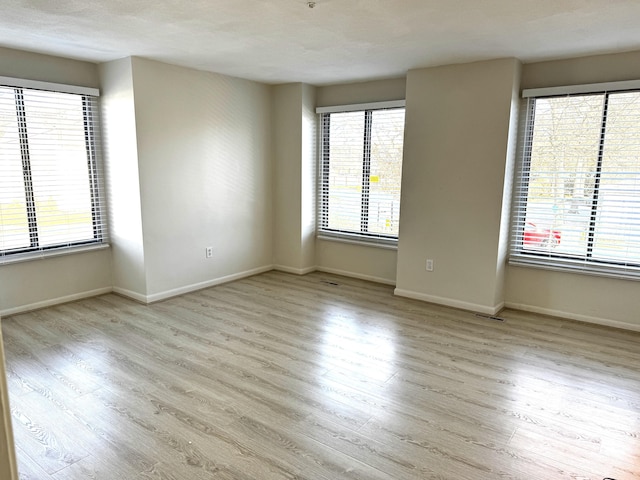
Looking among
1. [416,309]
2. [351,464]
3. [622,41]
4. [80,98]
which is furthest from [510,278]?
[80,98]

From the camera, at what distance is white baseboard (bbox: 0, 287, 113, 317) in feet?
13.0

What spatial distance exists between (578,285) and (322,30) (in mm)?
3222

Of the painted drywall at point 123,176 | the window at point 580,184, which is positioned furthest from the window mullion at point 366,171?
the painted drywall at point 123,176

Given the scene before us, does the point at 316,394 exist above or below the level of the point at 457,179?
below

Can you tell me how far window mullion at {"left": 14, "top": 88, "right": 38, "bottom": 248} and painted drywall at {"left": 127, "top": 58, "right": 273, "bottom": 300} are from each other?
97 cm

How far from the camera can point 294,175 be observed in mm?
5484

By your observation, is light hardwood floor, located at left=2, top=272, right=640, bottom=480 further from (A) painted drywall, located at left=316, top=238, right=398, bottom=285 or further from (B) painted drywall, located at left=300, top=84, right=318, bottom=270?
(B) painted drywall, located at left=300, top=84, right=318, bottom=270

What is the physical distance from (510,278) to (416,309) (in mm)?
1005

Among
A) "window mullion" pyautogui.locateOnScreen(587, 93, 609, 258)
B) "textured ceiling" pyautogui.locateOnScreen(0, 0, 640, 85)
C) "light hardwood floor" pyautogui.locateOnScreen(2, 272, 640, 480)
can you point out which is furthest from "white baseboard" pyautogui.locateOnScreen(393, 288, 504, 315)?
"textured ceiling" pyautogui.locateOnScreen(0, 0, 640, 85)

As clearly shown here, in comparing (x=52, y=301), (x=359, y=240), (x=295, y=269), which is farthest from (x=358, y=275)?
(x=52, y=301)

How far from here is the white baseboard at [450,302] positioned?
4.20 meters

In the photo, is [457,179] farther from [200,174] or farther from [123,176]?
[123,176]

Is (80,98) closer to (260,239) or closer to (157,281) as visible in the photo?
(157,281)

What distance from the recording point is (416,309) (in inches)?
170
